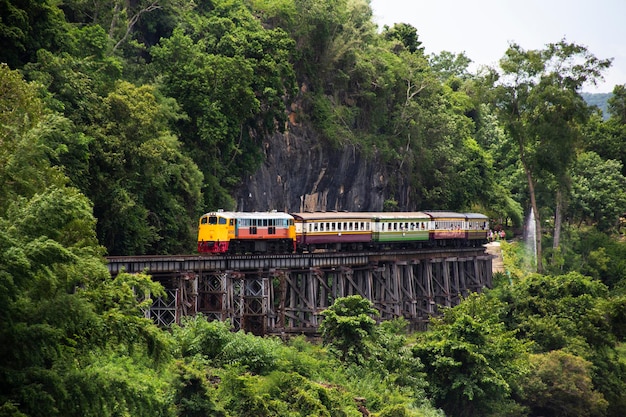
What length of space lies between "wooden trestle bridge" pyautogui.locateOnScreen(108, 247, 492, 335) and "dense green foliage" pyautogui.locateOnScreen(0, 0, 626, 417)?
1.63 meters

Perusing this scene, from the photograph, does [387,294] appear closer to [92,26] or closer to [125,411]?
[92,26]

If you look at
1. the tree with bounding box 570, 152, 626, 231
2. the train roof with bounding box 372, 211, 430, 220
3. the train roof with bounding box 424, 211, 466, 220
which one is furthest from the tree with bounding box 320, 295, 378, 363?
the tree with bounding box 570, 152, 626, 231

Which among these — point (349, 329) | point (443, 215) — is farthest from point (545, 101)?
point (349, 329)

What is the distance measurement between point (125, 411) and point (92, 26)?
101 feet

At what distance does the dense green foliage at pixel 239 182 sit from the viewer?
21641 mm

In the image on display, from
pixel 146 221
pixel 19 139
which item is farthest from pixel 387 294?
pixel 19 139

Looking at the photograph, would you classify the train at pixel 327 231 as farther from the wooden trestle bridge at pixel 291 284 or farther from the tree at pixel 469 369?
the tree at pixel 469 369

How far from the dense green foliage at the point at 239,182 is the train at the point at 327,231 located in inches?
145

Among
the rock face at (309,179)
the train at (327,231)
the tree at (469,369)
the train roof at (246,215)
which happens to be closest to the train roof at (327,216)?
the train at (327,231)

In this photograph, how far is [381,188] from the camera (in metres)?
71.1

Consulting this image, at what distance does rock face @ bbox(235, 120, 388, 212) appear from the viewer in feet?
192

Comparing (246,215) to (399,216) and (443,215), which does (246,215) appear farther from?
(443,215)

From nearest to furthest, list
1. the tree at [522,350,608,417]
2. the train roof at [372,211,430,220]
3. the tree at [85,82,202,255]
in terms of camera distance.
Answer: the tree at [85,82,202,255]
the tree at [522,350,608,417]
the train roof at [372,211,430,220]

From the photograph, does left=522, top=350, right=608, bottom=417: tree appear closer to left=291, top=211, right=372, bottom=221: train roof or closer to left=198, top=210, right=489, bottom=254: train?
left=198, top=210, right=489, bottom=254: train
